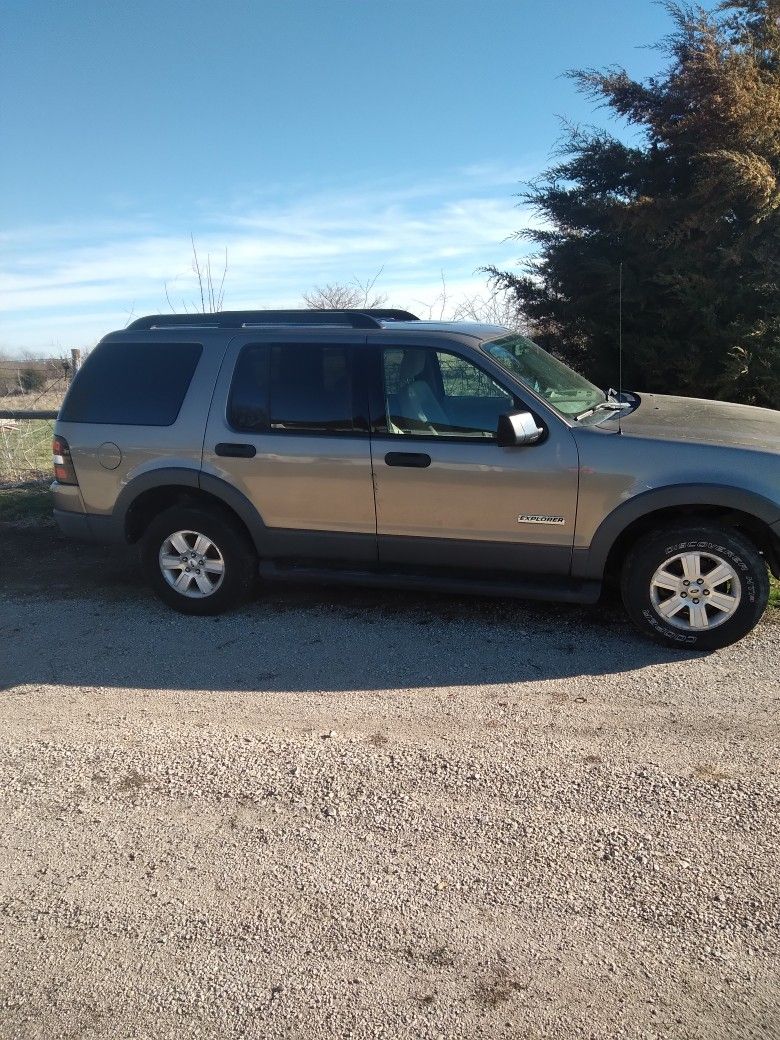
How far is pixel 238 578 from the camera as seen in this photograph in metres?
5.16

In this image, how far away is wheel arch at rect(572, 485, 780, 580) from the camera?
4156 millimetres

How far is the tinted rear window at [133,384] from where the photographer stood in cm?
518

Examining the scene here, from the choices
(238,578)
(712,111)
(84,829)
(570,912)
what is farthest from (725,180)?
(84,829)

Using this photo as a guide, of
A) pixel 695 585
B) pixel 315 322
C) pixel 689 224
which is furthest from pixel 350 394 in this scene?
pixel 689 224

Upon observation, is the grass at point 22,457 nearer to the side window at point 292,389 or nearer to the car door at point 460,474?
the side window at point 292,389

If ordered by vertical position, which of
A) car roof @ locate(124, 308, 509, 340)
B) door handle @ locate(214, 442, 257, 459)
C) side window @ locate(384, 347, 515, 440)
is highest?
car roof @ locate(124, 308, 509, 340)

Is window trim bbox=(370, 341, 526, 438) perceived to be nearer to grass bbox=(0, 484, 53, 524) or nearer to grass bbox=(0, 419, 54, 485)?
grass bbox=(0, 484, 53, 524)

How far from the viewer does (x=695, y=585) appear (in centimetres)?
432

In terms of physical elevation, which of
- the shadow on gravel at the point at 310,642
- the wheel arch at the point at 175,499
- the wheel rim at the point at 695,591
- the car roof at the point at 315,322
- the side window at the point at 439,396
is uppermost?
the car roof at the point at 315,322

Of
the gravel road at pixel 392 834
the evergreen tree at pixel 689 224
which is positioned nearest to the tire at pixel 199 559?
the gravel road at pixel 392 834

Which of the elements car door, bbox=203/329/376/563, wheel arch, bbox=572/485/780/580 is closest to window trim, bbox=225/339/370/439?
car door, bbox=203/329/376/563

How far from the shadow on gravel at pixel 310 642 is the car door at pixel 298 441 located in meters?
0.51

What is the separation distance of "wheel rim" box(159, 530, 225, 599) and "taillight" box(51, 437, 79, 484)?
0.87 m

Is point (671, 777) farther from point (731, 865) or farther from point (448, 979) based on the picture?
point (448, 979)
